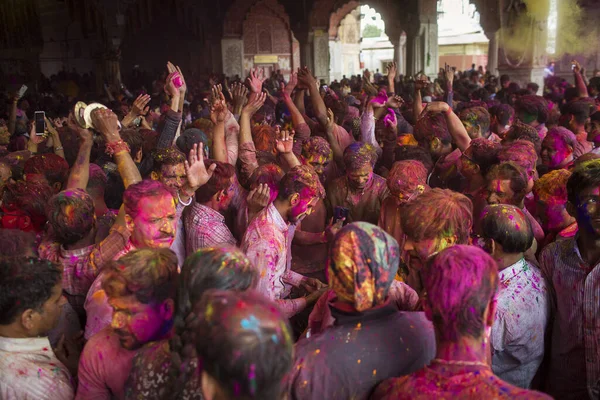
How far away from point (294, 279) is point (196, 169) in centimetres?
88

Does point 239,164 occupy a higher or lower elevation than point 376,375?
higher

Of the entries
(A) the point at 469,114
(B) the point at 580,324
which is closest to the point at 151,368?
(B) the point at 580,324

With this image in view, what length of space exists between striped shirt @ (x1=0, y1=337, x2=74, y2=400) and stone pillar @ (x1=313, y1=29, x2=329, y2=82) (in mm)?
19649

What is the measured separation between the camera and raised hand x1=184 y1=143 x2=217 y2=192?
123 inches

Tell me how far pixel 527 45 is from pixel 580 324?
44.0 feet

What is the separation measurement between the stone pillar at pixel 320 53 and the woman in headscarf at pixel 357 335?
19.6 meters

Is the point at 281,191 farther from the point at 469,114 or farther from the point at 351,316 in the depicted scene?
the point at 469,114

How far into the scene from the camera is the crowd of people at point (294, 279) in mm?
1657

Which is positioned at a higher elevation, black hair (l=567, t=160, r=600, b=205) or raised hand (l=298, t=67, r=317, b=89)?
raised hand (l=298, t=67, r=317, b=89)

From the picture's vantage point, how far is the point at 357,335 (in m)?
1.85

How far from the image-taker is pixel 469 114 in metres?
5.24

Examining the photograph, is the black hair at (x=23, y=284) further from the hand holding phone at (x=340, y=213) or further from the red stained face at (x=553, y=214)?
the red stained face at (x=553, y=214)

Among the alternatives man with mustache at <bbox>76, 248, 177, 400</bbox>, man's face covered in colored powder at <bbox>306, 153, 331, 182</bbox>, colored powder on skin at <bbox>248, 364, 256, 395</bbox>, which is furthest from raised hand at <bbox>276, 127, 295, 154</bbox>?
colored powder on skin at <bbox>248, 364, 256, 395</bbox>

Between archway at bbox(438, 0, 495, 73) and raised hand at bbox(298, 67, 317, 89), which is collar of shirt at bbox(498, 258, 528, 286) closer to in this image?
raised hand at bbox(298, 67, 317, 89)
